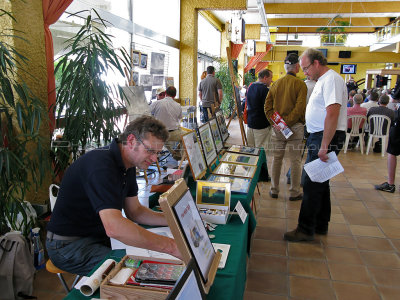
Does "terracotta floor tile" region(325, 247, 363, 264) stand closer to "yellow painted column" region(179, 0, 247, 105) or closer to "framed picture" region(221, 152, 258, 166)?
"framed picture" region(221, 152, 258, 166)

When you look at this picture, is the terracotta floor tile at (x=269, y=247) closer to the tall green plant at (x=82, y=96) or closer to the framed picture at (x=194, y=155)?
the framed picture at (x=194, y=155)

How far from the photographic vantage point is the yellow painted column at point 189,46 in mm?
7797

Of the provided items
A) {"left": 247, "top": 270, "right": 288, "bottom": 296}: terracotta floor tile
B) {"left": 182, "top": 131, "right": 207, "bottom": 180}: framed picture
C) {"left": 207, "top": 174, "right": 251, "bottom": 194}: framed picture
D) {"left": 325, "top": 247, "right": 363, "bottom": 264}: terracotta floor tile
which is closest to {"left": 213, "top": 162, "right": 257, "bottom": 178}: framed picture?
A: {"left": 207, "top": 174, "right": 251, "bottom": 194}: framed picture

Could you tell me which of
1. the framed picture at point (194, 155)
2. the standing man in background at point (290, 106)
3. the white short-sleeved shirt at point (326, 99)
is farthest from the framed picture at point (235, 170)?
the standing man in background at point (290, 106)

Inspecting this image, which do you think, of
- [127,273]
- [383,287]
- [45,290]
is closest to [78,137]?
[45,290]

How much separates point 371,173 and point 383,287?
3.27 metres

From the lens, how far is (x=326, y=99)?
8.76 ft

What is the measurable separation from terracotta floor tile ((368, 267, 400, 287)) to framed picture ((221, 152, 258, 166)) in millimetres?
1228

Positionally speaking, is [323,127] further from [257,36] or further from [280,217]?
[257,36]

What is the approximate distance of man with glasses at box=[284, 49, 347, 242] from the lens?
8.68 ft

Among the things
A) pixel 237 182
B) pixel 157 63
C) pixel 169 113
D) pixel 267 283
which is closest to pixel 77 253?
pixel 237 182

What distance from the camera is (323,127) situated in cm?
285

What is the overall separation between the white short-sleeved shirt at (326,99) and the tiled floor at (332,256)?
3.45ft

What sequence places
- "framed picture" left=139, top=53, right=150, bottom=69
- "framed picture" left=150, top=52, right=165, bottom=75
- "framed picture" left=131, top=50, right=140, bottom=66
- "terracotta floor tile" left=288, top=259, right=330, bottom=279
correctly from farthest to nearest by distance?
"framed picture" left=150, top=52, right=165, bottom=75 → "framed picture" left=139, top=53, right=150, bottom=69 → "framed picture" left=131, top=50, right=140, bottom=66 → "terracotta floor tile" left=288, top=259, right=330, bottom=279
